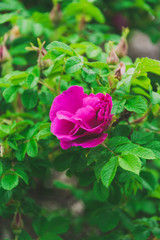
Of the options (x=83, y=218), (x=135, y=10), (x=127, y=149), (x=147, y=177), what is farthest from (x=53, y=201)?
(x=135, y=10)

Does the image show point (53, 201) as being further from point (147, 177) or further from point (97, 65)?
point (97, 65)

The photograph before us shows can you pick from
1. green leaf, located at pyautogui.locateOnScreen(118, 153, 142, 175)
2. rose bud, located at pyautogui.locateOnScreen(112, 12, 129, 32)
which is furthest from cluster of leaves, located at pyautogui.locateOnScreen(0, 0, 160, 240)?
rose bud, located at pyautogui.locateOnScreen(112, 12, 129, 32)

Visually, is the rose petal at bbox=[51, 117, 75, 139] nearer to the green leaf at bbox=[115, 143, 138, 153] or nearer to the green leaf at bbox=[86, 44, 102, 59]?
the green leaf at bbox=[115, 143, 138, 153]

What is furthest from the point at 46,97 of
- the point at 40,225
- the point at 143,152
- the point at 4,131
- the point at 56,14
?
the point at 56,14

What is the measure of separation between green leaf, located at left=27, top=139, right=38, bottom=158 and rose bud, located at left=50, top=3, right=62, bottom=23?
0.78 meters

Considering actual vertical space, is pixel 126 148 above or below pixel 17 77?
below

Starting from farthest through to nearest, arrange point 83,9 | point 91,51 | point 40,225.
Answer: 1. point 83,9
2. point 40,225
3. point 91,51

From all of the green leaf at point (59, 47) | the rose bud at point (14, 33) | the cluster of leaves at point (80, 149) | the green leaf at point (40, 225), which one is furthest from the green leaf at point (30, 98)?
the rose bud at point (14, 33)

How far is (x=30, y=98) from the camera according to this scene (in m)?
1.00

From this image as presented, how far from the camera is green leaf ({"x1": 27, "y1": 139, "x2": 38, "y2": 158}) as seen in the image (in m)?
0.87

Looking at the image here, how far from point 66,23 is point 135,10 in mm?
582

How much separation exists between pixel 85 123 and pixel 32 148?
22 cm

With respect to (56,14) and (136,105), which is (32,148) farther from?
(56,14)

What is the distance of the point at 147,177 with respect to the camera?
1.06 meters
